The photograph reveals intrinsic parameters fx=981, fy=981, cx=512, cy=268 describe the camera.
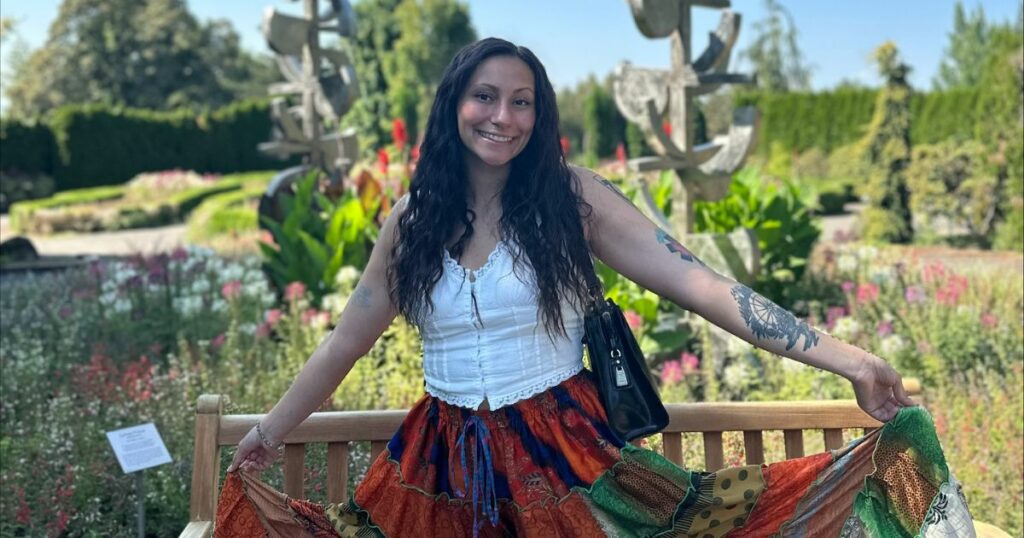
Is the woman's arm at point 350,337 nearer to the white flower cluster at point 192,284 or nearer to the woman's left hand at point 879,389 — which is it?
the woman's left hand at point 879,389

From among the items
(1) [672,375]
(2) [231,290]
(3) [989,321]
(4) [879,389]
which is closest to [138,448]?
(4) [879,389]

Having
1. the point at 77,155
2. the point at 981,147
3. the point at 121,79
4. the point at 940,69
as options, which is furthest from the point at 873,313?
the point at 940,69

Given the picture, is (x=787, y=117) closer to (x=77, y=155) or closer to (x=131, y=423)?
(x=77, y=155)

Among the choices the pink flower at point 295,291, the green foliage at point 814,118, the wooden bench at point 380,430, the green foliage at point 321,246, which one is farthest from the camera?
the green foliage at point 814,118

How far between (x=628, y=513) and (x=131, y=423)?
259 centimetres

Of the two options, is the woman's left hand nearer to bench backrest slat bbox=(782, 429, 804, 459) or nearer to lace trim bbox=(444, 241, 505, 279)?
bench backrest slat bbox=(782, 429, 804, 459)

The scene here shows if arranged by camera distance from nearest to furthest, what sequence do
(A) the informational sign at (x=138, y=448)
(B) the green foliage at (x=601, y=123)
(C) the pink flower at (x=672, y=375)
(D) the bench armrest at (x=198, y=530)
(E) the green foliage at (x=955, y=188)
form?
(D) the bench armrest at (x=198, y=530) → (A) the informational sign at (x=138, y=448) → (C) the pink flower at (x=672, y=375) → (E) the green foliage at (x=955, y=188) → (B) the green foliage at (x=601, y=123)

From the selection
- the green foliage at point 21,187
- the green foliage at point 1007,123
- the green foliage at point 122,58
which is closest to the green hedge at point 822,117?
the green foliage at point 1007,123

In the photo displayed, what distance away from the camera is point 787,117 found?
24125 millimetres

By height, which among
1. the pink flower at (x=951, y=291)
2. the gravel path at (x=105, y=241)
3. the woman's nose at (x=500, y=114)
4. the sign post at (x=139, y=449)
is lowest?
the gravel path at (x=105, y=241)

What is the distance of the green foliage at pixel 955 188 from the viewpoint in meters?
12.7

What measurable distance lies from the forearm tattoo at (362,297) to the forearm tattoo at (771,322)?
70 centimetres

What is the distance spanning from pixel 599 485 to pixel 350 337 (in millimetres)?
560

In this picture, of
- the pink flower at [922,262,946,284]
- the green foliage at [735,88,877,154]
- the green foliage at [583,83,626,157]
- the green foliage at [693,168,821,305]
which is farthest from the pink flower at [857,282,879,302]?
the green foliage at [583,83,626,157]
